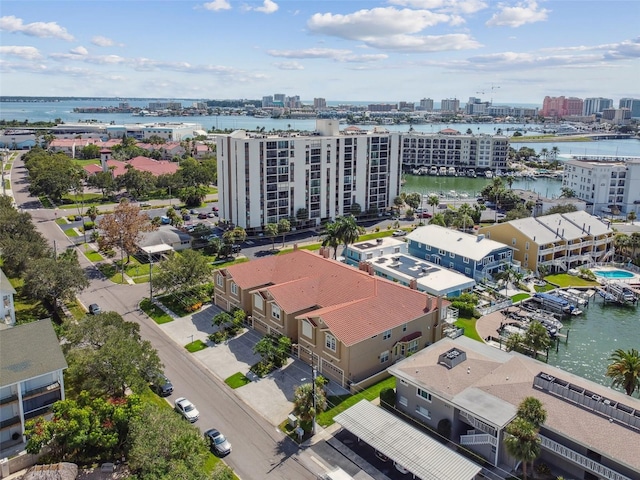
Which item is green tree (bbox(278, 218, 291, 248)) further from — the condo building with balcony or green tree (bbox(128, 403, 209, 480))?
green tree (bbox(128, 403, 209, 480))

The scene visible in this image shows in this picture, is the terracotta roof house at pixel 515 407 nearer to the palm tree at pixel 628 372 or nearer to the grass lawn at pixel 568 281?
the palm tree at pixel 628 372

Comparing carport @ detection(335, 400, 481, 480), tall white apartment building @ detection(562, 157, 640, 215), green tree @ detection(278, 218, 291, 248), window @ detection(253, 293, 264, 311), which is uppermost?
tall white apartment building @ detection(562, 157, 640, 215)

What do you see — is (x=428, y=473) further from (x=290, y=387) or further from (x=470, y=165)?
(x=470, y=165)

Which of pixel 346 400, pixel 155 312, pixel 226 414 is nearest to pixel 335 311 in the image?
pixel 346 400

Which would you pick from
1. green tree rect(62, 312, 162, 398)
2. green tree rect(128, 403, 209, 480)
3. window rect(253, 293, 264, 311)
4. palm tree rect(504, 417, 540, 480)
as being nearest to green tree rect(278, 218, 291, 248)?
window rect(253, 293, 264, 311)

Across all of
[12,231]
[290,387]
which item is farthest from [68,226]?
[290,387]

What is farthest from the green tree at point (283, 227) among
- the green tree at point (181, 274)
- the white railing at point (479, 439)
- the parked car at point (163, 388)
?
the white railing at point (479, 439)

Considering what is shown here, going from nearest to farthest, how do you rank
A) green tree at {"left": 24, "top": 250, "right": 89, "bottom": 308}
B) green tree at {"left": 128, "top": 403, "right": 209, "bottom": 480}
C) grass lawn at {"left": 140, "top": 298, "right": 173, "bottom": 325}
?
green tree at {"left": 128, "top": 403, "right": 209, "bottom": 480} → green tree at {"left": 24, "top": 250, "right": 89, "bottom": 308} → grass lawn at {"left": 140, "top": 298, "right": 173, "bottom": 325}
